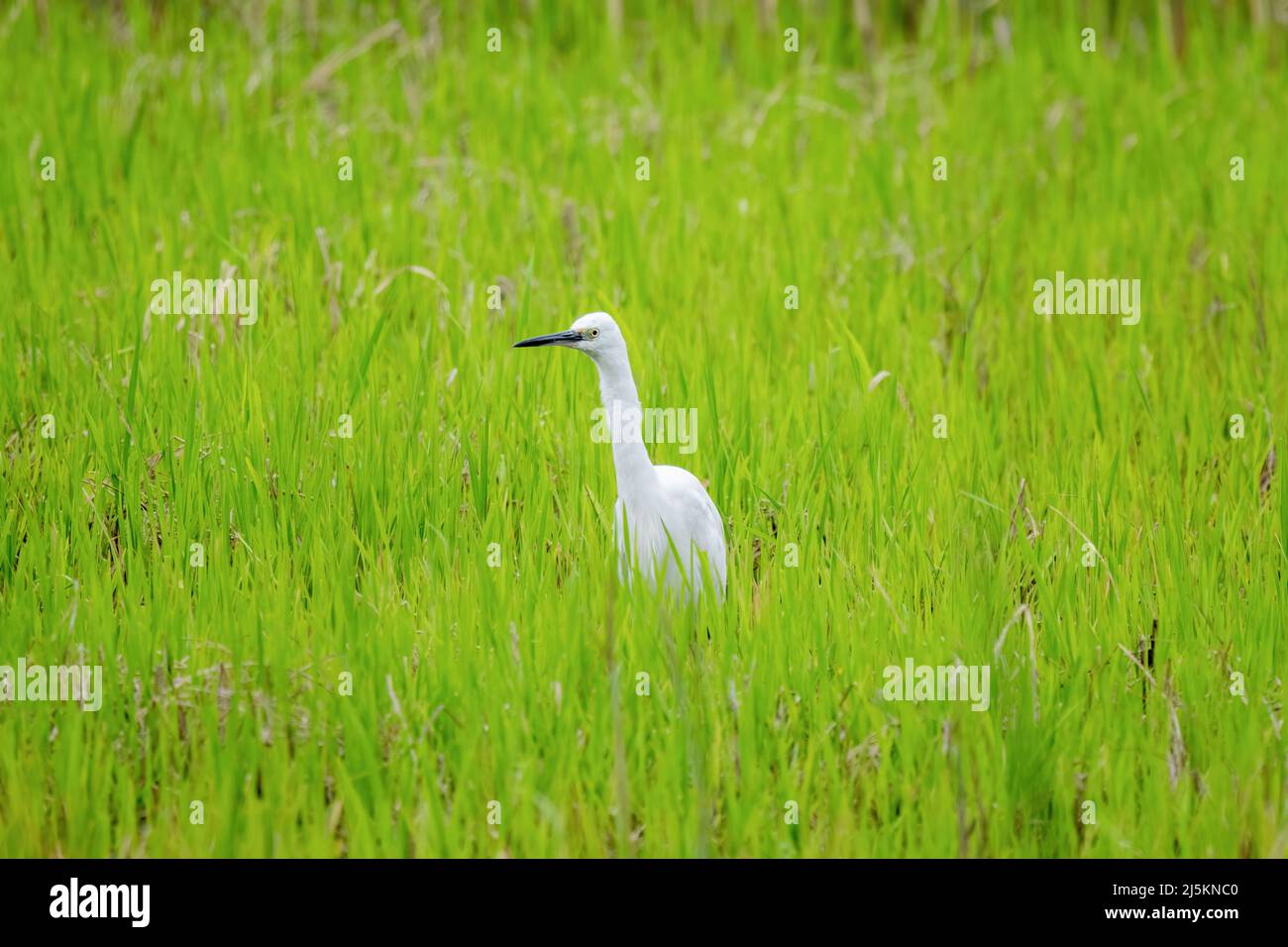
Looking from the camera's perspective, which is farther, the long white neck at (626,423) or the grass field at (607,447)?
the long white neck at (626,423)

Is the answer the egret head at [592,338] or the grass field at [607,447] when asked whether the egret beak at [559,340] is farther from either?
the grass field at [607,447]

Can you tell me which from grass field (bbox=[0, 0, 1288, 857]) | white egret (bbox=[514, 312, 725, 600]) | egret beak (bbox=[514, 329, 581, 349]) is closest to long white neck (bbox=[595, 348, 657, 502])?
white egret (bbox=[514, 312, 725, 600])

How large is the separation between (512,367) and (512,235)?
1500mm

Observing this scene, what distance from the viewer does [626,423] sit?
165 inches

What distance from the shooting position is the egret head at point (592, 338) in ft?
13.4

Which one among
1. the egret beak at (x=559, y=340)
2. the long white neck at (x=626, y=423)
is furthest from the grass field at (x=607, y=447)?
the egret beak at (x=559, y=340)

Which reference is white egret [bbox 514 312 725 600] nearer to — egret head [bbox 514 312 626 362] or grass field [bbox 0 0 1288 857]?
egret head [bbox 514 312 626 362]

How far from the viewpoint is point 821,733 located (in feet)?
11.5

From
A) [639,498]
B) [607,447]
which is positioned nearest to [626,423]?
[639,498]

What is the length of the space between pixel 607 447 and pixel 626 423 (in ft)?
2.52

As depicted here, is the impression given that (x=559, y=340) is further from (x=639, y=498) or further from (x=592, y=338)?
(x=639, y=498)

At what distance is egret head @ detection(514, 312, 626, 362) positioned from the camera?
A: 4098 mm

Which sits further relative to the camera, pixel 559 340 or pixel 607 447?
pixel 607 447
